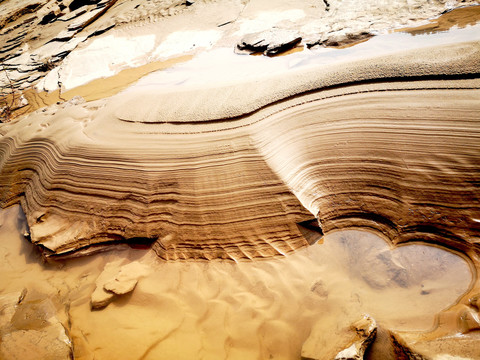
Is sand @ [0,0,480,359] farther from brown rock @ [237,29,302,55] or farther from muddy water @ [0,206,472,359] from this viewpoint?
brown rock @ [237,29,302,55]

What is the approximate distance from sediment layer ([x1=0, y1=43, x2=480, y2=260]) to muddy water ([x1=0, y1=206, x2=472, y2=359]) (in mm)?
132

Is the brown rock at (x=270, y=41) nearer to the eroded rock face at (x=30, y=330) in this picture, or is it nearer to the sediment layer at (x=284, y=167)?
the sediment layer at (x=284, y=167)

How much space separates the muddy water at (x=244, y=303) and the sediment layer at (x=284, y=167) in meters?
0.13

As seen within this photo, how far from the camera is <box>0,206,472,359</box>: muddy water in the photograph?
5.11ft

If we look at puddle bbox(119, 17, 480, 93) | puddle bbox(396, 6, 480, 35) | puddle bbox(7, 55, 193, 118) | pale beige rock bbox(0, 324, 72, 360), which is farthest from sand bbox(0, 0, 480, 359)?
puddle bbox(7, 55, 193, 118)

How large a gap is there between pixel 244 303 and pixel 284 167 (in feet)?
3.24

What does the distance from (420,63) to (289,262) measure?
1889 millimetres

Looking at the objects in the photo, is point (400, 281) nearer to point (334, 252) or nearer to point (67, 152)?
point (334, 252)

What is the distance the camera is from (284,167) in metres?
2.11

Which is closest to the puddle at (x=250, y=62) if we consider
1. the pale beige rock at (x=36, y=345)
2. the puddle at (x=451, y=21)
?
the puddle at (x=451, y=21)

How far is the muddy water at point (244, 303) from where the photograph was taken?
1.56m

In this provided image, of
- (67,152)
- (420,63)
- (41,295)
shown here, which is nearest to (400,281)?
(420,63)

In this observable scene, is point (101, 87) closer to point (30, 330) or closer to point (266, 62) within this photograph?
point (266, 62)

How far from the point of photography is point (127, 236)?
219 centimetres
